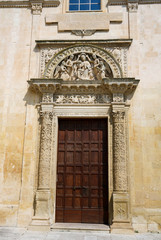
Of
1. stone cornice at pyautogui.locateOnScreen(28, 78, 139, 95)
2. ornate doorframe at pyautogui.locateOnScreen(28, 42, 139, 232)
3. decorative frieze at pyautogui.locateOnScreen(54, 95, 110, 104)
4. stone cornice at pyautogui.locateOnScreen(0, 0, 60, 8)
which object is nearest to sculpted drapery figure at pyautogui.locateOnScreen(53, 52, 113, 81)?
ornate doorframe at pyautogui.locateOnScreen(28, 42, 139, 232)

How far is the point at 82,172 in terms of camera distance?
7512 millimetres

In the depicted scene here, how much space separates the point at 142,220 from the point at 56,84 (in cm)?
503

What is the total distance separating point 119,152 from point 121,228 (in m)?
2.20

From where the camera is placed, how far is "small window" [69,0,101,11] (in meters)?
8.93

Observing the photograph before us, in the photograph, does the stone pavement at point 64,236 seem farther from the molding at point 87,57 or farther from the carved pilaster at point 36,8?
the carved pilaster at point 36,8

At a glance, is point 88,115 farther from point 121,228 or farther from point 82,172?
point 121,228

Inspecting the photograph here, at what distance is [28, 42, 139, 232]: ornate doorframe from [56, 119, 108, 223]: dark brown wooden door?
29 cm

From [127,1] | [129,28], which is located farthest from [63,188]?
[127,1]

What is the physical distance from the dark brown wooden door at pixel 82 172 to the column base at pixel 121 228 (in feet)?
1.94

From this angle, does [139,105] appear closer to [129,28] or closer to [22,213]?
[129,28]

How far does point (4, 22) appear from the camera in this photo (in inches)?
348

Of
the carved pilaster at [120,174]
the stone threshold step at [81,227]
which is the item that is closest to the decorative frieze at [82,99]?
the carved pilaster at [120,174]

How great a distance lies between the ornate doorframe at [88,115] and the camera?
275 inches

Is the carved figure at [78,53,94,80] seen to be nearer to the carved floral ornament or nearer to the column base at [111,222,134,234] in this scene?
the carved floral ornament
